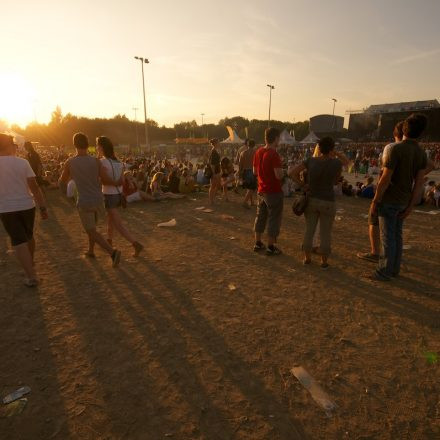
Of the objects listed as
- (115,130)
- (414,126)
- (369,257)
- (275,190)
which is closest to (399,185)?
(414,126)

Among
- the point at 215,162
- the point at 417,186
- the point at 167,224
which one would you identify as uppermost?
the point at 417,186

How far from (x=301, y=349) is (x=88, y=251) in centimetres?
386

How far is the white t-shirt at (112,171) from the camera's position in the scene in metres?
4.66

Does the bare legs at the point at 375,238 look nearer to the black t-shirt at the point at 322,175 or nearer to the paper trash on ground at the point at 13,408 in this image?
the black t-shirt at the point at 322,175

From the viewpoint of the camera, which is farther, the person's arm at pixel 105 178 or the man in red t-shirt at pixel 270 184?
the man in red t-shirt at pixel 270 184

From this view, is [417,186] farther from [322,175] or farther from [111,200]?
[111,200]

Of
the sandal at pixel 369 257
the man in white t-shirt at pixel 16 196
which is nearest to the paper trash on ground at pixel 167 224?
the man in white t-shirt at pixel 16 196

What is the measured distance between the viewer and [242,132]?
8394cm

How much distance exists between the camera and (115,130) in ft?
220

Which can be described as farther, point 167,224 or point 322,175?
point 167,224

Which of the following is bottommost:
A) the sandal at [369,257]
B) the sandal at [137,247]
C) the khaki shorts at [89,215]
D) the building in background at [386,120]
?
the sandal at [369,257]

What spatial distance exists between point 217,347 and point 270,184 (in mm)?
2805

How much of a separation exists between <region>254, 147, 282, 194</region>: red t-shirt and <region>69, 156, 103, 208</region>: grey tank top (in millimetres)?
2452

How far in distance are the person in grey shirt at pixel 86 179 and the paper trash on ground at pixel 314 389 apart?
Answer: 3.16m
